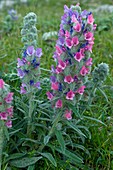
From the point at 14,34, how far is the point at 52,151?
2.53m

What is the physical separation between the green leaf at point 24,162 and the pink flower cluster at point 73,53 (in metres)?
0.45

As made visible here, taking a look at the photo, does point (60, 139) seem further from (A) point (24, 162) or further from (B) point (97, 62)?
(B) point (97, 62)

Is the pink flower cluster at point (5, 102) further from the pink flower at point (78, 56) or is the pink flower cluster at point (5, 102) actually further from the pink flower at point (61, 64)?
the pink flower at point (78, 56)

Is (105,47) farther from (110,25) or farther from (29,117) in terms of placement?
(29,117)

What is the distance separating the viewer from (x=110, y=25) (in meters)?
5.31

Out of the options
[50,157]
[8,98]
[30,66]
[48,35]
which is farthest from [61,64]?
[48,35]

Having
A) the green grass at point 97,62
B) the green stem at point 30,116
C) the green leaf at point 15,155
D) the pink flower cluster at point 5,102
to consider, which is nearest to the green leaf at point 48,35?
the green grass at point 97,62

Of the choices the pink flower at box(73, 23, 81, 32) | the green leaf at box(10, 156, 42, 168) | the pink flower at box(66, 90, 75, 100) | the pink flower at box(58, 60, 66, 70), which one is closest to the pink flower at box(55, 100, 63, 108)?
the pink flower at box(66, 90, 75, 100)

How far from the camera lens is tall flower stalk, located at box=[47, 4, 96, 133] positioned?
2309 millimetres

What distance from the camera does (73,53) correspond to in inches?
92.0

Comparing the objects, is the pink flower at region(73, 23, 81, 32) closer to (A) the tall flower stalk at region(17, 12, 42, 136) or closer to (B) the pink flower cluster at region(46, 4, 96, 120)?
(B) the pink flower cluster at region(46, 4, 96, 120)

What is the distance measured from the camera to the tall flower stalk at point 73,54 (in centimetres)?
231

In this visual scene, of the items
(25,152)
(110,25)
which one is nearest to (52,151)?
(25,152)

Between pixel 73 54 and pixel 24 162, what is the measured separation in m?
0.84
